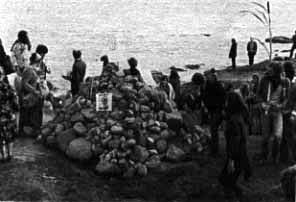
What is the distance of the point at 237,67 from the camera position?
68.3 ft

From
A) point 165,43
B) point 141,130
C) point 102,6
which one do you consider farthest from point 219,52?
point 141,130

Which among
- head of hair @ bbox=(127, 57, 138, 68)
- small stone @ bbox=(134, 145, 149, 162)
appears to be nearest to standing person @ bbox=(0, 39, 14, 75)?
head of hair @ bbox=(127, 57, 138, 68)

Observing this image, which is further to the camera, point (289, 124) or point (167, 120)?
point (167, 120)

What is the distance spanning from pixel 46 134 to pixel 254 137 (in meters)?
3.91

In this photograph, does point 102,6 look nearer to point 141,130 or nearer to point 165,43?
point 165,43

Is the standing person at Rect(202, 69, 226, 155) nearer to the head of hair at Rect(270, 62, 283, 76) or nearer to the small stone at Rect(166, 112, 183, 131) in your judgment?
the small stone at Rect(166, 112, 183, 131)

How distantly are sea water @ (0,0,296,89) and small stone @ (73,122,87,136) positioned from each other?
9327 millimetres

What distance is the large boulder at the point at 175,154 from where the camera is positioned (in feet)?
35.7

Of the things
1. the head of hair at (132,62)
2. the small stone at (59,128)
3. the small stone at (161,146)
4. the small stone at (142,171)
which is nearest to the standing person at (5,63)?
the small stone at (59,128)

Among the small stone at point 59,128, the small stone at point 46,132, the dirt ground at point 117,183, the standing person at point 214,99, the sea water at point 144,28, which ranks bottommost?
the dirt ground at point 117,183

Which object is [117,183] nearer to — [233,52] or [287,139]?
[287,139]

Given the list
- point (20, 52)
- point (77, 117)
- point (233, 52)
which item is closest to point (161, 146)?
point (77, 117)

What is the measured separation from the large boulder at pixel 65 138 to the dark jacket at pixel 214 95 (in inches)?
95.1

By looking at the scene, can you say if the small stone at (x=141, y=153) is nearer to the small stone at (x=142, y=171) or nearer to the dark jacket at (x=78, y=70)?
the small stone at (x=142, y=171)
